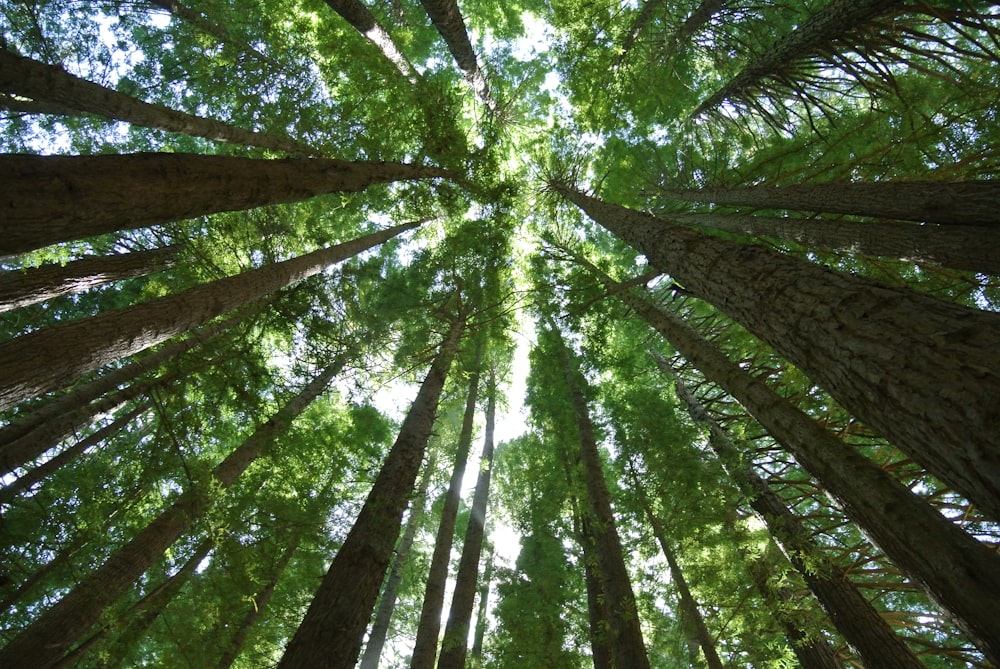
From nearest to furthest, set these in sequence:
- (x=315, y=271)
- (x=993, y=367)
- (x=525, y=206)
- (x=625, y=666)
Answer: (x=993, y=367)
(x=625, y=666)
(x=315, y=271)
(x=525, y=206)

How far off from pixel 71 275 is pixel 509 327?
23.8 feet

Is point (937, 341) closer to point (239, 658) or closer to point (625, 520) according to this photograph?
point (625, 520)

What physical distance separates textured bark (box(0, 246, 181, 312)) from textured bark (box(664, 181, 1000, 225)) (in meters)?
10.2

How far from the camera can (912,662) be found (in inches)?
162

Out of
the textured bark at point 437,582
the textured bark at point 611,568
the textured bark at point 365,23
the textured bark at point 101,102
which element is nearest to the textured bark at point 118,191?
the textured bark at point 101,102

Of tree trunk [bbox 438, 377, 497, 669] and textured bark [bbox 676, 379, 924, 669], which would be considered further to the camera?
tree trunk [bbox 438, 377, 497, 669]

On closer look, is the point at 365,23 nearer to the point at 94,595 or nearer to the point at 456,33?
the point at 456,33

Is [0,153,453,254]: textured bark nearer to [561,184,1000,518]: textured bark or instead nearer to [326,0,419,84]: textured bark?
[561,184,1000,518]: textured bark

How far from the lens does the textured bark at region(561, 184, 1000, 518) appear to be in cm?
141

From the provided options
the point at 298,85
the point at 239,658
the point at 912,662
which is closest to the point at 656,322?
the point at 912,662

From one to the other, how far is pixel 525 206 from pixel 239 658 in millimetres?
12190

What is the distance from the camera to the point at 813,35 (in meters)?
6.09

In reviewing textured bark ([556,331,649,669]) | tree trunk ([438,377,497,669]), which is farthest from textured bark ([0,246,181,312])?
textured bark ([556,331,649,669])

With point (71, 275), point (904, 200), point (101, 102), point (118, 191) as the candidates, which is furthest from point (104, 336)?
point (904, 200)
